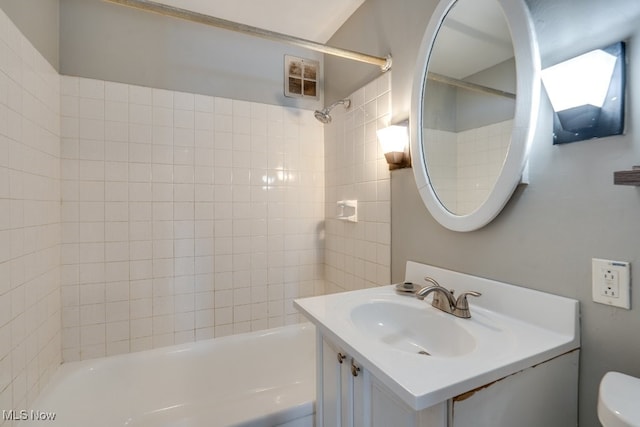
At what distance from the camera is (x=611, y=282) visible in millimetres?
724

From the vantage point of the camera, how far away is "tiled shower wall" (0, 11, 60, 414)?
1.09 meters

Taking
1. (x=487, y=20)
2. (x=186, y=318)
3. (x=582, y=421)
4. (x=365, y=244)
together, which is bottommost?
(x=186, y=318)

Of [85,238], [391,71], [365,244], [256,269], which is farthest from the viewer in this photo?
[256,269]

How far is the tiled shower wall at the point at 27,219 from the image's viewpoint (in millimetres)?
1091

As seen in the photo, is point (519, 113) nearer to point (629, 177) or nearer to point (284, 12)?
point (629, 177)

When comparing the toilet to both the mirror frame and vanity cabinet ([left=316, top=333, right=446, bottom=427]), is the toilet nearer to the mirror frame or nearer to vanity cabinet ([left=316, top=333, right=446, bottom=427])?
vanity cabinet ([left=316, top=333, right=446, bottom=427])

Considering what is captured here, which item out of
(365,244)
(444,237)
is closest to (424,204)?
(444,237)

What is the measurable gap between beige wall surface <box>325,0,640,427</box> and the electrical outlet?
0.05ft

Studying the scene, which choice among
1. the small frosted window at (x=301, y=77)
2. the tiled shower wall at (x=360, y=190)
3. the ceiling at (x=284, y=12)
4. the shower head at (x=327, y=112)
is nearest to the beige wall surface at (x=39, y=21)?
the ceiling at (x=284, y=12)

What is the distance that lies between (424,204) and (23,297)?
178 centimetres

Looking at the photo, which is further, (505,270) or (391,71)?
(391,71)

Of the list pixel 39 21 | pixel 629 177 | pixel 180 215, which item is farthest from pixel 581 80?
pixel 39 21

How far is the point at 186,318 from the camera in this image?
183 centimetres

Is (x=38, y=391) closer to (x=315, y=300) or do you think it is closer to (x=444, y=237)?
(x=315, y=300)
